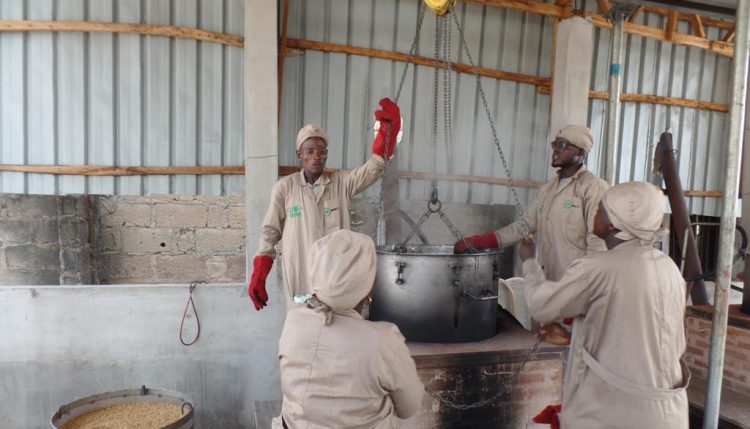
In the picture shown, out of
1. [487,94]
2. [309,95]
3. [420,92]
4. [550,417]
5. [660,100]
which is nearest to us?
[550,417]

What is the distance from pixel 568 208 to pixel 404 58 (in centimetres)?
245

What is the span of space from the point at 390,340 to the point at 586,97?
15.5ft

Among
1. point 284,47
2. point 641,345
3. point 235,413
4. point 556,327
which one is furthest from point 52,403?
point 641,345

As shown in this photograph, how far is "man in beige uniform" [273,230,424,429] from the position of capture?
178cm

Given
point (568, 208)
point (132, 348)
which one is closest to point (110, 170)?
point (132, 348)

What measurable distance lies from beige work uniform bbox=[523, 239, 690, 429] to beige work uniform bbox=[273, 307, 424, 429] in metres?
0.91

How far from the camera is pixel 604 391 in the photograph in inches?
86.7

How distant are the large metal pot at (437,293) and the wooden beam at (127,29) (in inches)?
99.8

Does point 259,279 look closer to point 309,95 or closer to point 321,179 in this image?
point 321,179

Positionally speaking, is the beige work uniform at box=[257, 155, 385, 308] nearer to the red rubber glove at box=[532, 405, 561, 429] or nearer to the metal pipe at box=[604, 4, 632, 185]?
the red rubber glove at box=[532, 405, 561, 429]

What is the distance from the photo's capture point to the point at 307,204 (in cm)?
372

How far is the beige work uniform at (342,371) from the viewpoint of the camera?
5.84 ft

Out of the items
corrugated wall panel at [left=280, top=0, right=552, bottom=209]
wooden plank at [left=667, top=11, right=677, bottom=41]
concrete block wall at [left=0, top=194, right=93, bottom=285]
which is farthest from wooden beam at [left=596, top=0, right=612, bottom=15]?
concrete block wall at [left=0, top=194, right=93, bottom=285]

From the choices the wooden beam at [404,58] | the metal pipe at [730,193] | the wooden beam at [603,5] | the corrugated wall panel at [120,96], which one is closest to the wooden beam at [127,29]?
the corrugated wall panel at [120,96]
